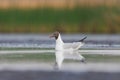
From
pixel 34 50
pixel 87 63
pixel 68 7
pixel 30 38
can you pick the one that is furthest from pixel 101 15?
pixel 87 63

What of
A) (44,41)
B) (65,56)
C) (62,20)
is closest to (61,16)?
(62,20)

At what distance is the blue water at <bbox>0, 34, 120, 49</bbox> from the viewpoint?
2391 cm

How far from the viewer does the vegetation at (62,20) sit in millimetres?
31156

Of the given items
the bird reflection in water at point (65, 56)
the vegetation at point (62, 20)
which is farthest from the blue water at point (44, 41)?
the bird reflection in water at point (65, 56)

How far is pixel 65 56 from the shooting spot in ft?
66.4

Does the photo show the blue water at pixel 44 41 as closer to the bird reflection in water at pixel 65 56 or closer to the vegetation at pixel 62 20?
the vegetation at pixel 62 20

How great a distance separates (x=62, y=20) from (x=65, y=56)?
1204cm

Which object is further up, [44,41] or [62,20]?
[44,41]

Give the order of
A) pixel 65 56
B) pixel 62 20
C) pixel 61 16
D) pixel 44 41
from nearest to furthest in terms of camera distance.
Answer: pixel 65 56 < pixel 44 41 < pixel 61 16 < pixel 62 20

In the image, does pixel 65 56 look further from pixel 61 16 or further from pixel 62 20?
pixel 62 20

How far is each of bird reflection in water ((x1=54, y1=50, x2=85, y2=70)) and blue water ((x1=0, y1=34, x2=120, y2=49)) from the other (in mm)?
2061

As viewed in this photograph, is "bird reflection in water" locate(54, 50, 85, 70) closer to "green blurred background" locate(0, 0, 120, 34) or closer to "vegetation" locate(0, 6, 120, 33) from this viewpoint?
"green blurred background" locate(0, 0, 120, 34)

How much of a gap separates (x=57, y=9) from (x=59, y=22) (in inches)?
70.5

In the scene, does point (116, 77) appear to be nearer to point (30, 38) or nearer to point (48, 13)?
point (30, 38)
